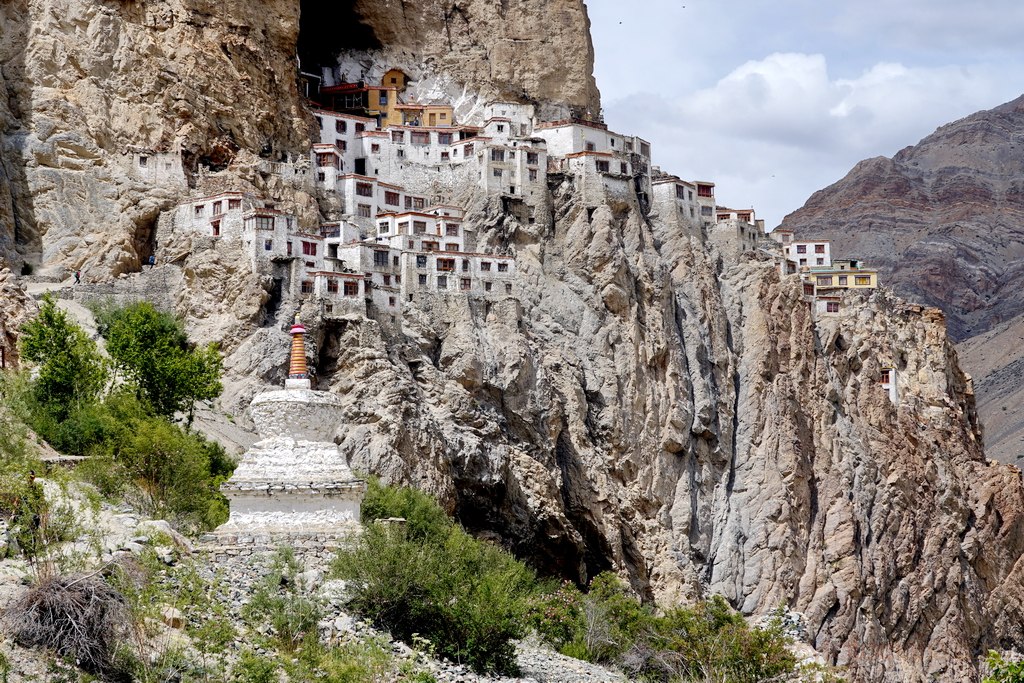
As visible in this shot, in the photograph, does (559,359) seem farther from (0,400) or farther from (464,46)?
(0,400)

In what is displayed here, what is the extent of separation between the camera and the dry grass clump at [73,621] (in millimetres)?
24141

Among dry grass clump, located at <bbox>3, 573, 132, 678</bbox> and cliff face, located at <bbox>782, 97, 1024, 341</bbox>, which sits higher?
cliff face, located at <bbox>782, 97, 1024, 341</bbox>

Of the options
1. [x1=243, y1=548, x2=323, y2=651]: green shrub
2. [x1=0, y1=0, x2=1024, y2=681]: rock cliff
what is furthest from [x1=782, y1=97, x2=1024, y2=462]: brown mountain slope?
[x1=243, y1=548, x2=323, y2=651]: green shrub

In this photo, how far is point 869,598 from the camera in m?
75.4

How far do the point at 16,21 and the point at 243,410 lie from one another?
20.0 m

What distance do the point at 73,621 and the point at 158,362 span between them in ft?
97.2

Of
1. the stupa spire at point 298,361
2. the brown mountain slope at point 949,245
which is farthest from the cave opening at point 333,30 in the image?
the brown mountain slope at point 949,245

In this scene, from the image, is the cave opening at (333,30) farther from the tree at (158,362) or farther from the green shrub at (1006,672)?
the green shrub at (1006,672)

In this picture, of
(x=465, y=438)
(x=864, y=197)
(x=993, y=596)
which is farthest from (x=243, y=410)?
(x=864, y=197)

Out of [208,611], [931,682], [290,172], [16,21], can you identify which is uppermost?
[16,21]

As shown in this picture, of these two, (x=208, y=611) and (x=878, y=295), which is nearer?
(x=208, y=611)

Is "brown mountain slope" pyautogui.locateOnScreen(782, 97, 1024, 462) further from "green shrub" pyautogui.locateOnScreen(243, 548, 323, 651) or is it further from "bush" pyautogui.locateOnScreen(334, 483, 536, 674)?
"green shrub" pyautogui.locateOnScreen(243, 548, 323, 651)

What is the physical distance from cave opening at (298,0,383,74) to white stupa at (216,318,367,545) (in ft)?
181

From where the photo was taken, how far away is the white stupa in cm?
2900
